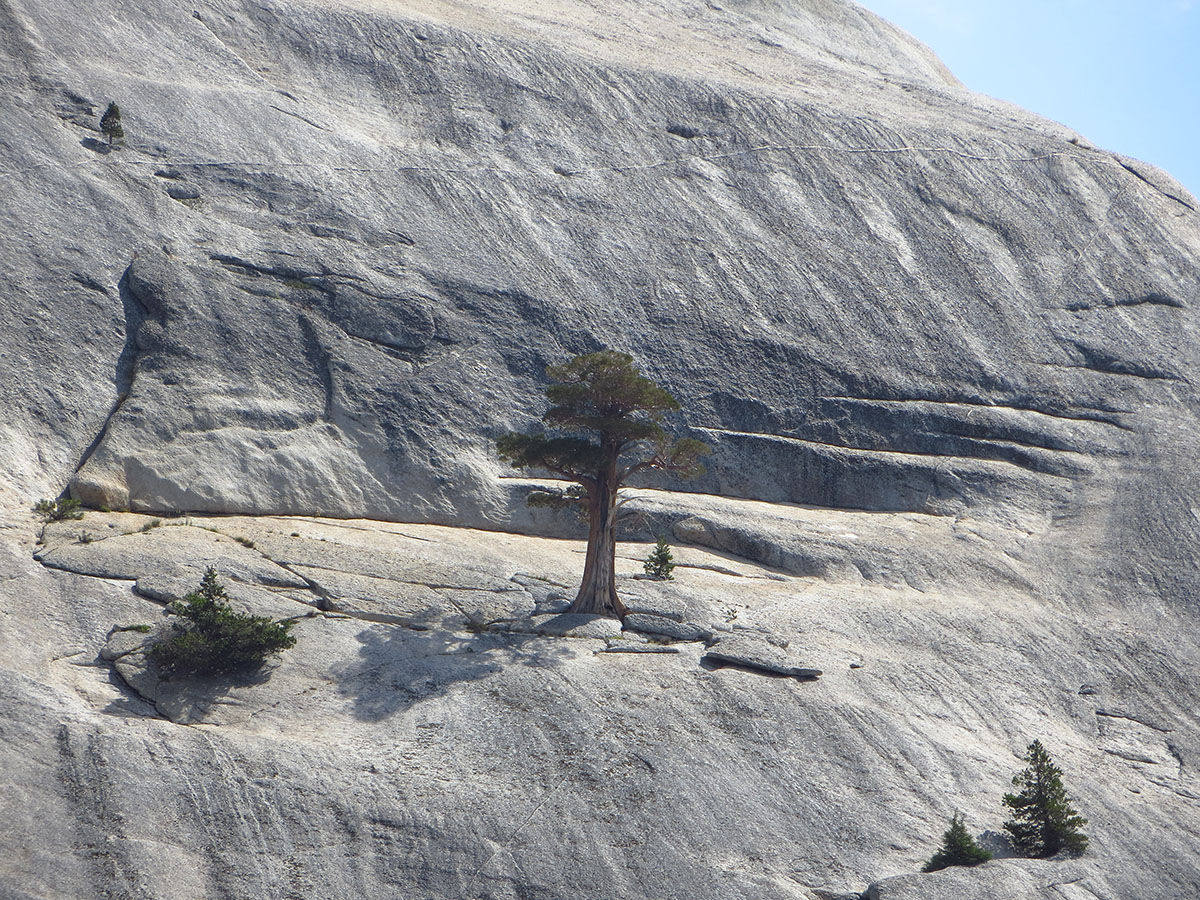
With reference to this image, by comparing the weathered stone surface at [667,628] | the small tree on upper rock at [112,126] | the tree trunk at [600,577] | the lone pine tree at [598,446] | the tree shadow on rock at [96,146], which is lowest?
the weathered stone surface at [667,628]

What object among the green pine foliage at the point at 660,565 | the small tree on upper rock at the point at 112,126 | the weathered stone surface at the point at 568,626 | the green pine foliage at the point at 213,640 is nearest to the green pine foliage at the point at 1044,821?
the weathered stone surface at the point at 568,626

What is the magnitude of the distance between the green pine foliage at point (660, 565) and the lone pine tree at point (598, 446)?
2268 millimetres

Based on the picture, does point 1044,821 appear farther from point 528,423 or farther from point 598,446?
point 528,423

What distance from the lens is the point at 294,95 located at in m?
36.5

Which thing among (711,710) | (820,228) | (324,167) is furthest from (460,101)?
(711,710)

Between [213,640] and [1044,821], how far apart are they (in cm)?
1532

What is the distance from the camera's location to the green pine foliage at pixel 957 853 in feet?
59.1

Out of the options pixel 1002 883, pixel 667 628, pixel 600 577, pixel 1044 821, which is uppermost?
pixel 600 577

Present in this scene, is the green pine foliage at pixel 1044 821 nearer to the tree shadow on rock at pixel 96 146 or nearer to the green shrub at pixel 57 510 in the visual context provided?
the green shrub at pixel 57 510

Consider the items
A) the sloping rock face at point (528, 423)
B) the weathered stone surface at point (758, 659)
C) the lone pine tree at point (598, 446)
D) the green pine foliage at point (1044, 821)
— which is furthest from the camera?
the lone pine tree at point (598, 446)

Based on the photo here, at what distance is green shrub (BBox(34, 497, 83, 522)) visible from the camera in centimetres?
2356

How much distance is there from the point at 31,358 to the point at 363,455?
838 cm

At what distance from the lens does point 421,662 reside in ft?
68.9

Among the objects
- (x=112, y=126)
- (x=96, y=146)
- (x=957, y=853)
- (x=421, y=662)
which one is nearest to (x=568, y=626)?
(x=421, y=662)
